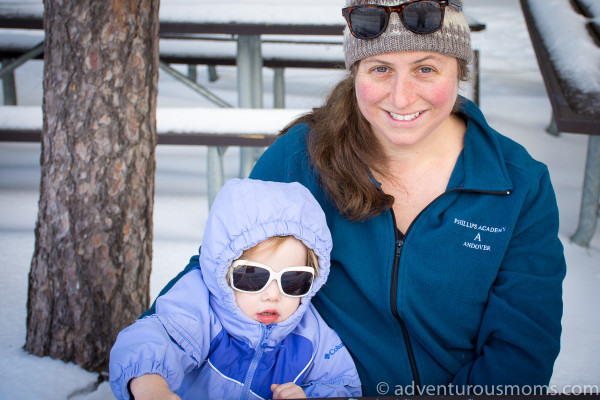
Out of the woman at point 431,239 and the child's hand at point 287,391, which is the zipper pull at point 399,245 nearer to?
the woman at point 431,239

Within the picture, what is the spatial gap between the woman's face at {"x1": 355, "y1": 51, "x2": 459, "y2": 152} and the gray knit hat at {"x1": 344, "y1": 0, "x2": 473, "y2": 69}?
0.07 feet

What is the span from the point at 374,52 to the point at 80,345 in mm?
1500

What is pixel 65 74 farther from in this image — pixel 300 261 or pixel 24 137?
pixel 24 137

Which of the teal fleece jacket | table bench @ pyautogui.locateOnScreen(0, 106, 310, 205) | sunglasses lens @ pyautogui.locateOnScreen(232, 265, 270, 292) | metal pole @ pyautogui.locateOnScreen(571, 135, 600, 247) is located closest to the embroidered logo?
the teal fleece jacket

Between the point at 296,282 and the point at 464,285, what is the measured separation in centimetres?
46

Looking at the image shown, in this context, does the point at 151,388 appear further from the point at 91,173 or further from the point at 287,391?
the point at 91,173

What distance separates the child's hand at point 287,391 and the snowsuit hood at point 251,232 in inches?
5.2

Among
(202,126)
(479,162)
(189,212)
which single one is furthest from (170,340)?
(189,212)

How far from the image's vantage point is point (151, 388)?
126cm

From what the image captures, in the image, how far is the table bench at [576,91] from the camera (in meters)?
2.19

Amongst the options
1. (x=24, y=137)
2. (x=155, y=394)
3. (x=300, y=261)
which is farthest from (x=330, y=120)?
(x=24, y=137)

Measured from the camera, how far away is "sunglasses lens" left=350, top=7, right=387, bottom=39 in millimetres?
1512

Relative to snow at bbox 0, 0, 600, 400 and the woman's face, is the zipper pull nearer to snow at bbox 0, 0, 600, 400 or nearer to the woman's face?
the woman's face

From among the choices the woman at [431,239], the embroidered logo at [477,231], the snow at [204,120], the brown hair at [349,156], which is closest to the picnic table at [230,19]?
the snow at [204,120]
